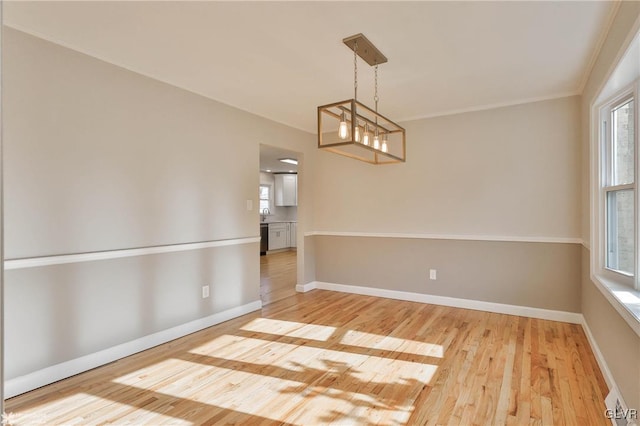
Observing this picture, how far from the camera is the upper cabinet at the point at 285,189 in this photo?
10328 millimetres

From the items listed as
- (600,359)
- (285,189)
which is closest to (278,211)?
(285,189)

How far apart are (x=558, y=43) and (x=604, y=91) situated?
485 mm

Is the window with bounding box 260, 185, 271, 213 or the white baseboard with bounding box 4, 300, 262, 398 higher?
the window with bounding box 260, 185, 271, 213

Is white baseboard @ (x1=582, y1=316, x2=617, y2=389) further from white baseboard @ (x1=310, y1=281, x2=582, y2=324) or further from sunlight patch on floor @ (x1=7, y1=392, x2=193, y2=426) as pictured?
sunlight patch on floor @ (x1=7, y1=392, x2=193, y2=426)

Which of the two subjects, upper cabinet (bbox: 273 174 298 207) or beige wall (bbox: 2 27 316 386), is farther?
upper cabinet (bbox: 273 174 298 207)

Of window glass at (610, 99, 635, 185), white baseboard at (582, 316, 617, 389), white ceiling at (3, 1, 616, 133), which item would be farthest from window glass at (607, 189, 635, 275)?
white ceiling at (3, 1, 616, 133)

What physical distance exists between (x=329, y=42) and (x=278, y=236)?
7792 millimetres

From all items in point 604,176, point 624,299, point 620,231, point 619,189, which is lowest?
point 624,299

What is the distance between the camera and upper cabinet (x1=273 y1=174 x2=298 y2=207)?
33.9 feet

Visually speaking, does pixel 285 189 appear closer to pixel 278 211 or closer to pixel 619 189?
pixel 278 211

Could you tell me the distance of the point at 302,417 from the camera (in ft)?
6.72

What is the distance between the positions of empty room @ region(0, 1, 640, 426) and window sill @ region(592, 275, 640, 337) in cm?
3

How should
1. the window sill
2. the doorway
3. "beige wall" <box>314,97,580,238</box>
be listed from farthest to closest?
the doorway, "beige wall" <box>314,97,580,238</box>, the window sill

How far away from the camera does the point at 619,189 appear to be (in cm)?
243
